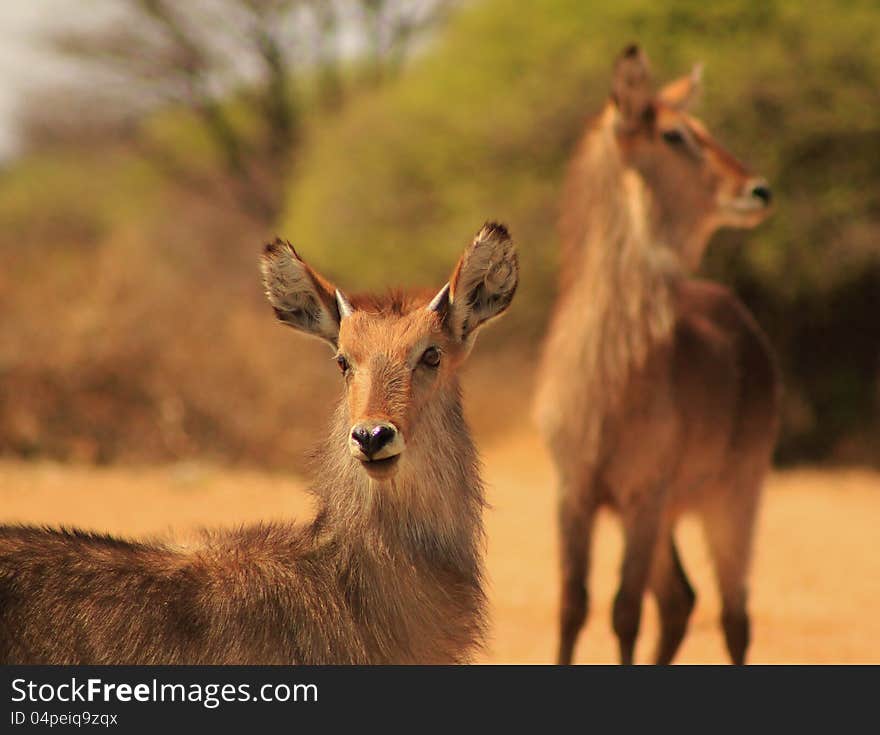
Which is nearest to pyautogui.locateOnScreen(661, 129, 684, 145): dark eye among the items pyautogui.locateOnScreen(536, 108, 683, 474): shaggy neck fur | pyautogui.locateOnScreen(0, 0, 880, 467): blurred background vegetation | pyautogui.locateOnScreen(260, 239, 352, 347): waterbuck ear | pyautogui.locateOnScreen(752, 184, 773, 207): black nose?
pyautogui.locateOnScreen(536, 108, 683, 474): shaggy neck fur

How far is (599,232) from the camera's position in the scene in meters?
7.34

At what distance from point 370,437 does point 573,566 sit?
Answer: 135 inches

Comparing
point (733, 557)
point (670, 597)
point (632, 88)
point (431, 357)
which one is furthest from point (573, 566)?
point (431, 357)

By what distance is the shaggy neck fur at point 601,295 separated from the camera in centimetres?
693

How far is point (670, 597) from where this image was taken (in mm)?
7410

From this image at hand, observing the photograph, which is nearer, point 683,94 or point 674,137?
point 674,137

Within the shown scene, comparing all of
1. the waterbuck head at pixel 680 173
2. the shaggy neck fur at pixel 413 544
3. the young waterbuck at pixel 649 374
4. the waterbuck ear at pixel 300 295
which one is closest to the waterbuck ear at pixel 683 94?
the young waterbuck at pixel 649 374

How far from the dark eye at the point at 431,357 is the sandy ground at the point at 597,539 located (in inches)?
134

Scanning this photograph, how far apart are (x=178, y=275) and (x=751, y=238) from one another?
7.72 m

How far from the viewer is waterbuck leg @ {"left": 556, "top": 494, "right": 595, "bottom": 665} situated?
22.5 feet

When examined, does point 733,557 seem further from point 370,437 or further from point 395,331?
point 370,437

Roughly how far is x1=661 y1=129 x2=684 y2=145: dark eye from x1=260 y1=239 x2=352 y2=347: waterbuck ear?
11.7ft
